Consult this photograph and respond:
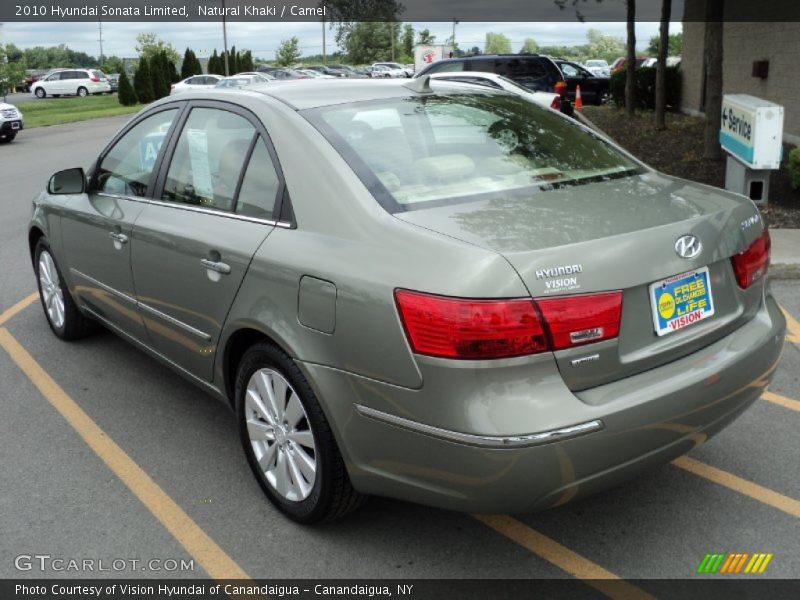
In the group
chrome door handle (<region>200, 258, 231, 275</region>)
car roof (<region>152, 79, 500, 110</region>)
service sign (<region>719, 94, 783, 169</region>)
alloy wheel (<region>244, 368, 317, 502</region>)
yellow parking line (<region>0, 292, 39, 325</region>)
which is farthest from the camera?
service sign (<region>719, 94, 783, 169</region>)

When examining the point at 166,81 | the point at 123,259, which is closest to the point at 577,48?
the point at 166,81

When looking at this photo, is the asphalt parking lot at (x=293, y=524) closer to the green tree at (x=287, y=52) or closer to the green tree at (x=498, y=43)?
the green tree at (x=287, y=52)

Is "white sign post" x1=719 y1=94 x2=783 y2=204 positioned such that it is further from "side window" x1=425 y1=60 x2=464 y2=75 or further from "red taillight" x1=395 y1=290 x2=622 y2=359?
"side window" x1=425 y1=60 x2=464 y2=75

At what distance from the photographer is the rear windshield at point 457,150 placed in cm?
328

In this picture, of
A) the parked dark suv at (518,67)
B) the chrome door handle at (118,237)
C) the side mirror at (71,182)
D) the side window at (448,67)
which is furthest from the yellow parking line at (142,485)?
the parked dark suv at (518,67)

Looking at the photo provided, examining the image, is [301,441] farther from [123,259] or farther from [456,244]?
[123,259]

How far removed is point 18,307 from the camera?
22.4 ft

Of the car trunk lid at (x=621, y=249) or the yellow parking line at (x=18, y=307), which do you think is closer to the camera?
the car trunk lid at (x=621, y=249)

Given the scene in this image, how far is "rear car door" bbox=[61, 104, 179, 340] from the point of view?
439 centimetres

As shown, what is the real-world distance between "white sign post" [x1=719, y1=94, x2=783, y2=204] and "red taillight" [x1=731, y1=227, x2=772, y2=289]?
567cm

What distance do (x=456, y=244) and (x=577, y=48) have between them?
557 ft

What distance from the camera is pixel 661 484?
368 centimetres

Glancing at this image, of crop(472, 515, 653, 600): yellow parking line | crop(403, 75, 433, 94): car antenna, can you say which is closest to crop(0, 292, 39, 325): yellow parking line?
crop(403, 75, 433, 94): car antenna

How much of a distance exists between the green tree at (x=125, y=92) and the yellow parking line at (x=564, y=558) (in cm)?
4236
